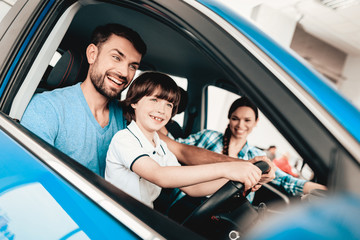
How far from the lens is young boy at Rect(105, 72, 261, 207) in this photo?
0.81 m

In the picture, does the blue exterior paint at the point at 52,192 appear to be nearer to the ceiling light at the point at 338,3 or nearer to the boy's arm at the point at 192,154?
the boy's arm at the point at 192,154

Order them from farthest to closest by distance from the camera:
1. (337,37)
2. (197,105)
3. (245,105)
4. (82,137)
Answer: (337,37)
(197,105)
(245,105)
(82,137)

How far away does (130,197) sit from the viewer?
565 mm

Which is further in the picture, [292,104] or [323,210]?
[292,104]

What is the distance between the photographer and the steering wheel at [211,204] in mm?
711

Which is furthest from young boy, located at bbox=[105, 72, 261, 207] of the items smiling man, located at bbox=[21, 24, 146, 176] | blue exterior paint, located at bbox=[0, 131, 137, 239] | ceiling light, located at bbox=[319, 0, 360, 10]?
ceiling light, located at bbox=[319, 0, 360, 10]

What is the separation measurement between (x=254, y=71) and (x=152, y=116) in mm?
779

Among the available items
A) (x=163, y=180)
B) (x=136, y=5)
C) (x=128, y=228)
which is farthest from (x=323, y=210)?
(x=136, y=5)

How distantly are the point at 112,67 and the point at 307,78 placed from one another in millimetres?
Answer: 956

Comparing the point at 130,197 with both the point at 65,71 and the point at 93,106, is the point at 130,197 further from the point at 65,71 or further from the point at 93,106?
the point at 65,71

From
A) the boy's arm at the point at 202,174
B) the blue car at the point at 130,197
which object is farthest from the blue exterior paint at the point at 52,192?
the boy's arm at the point at 202,174

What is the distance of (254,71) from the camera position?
1.65 feet

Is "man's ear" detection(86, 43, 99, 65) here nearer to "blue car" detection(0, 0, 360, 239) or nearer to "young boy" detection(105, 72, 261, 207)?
"young boy" detection(105, 72, 261, 207)

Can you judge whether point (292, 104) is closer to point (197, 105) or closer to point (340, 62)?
point (197, 105)
